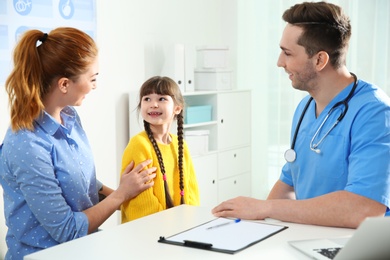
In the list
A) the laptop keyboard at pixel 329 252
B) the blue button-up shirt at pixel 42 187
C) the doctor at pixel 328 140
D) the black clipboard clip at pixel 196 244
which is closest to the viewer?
the laptop keyboard at pixel 329 252

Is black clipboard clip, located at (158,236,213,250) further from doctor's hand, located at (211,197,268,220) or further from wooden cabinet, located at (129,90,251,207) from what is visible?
wooden cabinet, located at (129,90,251,207)

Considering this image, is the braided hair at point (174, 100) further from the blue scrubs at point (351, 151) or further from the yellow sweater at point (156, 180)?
the blue scrubs at point (351, 151)

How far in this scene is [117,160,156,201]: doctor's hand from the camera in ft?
7.67

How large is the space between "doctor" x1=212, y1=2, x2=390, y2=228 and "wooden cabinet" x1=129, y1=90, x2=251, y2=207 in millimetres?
2186

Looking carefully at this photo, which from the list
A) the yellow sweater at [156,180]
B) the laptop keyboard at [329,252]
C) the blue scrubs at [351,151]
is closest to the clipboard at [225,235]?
the laptop keyboard at [329,252]

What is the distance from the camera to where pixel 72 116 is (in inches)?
91.4

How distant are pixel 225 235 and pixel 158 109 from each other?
1098mm

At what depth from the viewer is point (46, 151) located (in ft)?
6.74

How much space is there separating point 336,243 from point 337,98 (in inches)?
24.4

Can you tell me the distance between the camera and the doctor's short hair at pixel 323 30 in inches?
81.7

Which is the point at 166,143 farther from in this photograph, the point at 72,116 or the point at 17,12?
the point at 17,12

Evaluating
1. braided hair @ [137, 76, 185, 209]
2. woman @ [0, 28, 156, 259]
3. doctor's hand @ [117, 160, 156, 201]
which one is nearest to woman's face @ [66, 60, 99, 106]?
woman @ [0, 28, 156, 259]

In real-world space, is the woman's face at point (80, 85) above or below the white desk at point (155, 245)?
above

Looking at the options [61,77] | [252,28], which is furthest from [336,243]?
[252,28]
